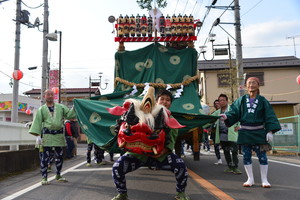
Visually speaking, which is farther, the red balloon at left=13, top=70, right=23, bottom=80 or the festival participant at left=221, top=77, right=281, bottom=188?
the red balloon at left=13, top=70, right=23, bottom=80

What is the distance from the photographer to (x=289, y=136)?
11172 millimetres

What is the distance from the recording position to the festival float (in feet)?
17.9

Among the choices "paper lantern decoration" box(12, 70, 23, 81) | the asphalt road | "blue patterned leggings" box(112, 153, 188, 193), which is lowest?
the asphalt road

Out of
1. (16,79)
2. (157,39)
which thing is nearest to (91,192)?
(157,39)

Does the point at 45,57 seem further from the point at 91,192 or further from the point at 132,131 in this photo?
the point at 132,131

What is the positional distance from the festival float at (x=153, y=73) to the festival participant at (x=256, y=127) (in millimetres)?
751

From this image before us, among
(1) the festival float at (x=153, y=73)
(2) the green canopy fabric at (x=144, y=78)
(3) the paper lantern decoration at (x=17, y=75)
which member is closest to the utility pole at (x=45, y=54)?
(3) the paper lantern decoration at (x=17, y=75)

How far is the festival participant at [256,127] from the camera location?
439 centimetres

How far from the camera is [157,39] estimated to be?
24.4ft

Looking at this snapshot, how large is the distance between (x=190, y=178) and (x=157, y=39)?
3844 mm

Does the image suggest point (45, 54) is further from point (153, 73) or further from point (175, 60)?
point (175, 60)

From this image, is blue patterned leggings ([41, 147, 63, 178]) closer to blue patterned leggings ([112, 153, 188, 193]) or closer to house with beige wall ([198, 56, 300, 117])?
blue patterned leggings ([112, 153, 188, 193])

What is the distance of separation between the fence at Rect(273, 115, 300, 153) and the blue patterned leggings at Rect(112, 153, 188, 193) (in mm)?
8830

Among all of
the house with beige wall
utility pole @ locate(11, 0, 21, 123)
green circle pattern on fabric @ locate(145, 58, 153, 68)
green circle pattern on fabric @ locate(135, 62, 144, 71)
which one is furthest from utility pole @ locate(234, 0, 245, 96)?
the house with beige wall
